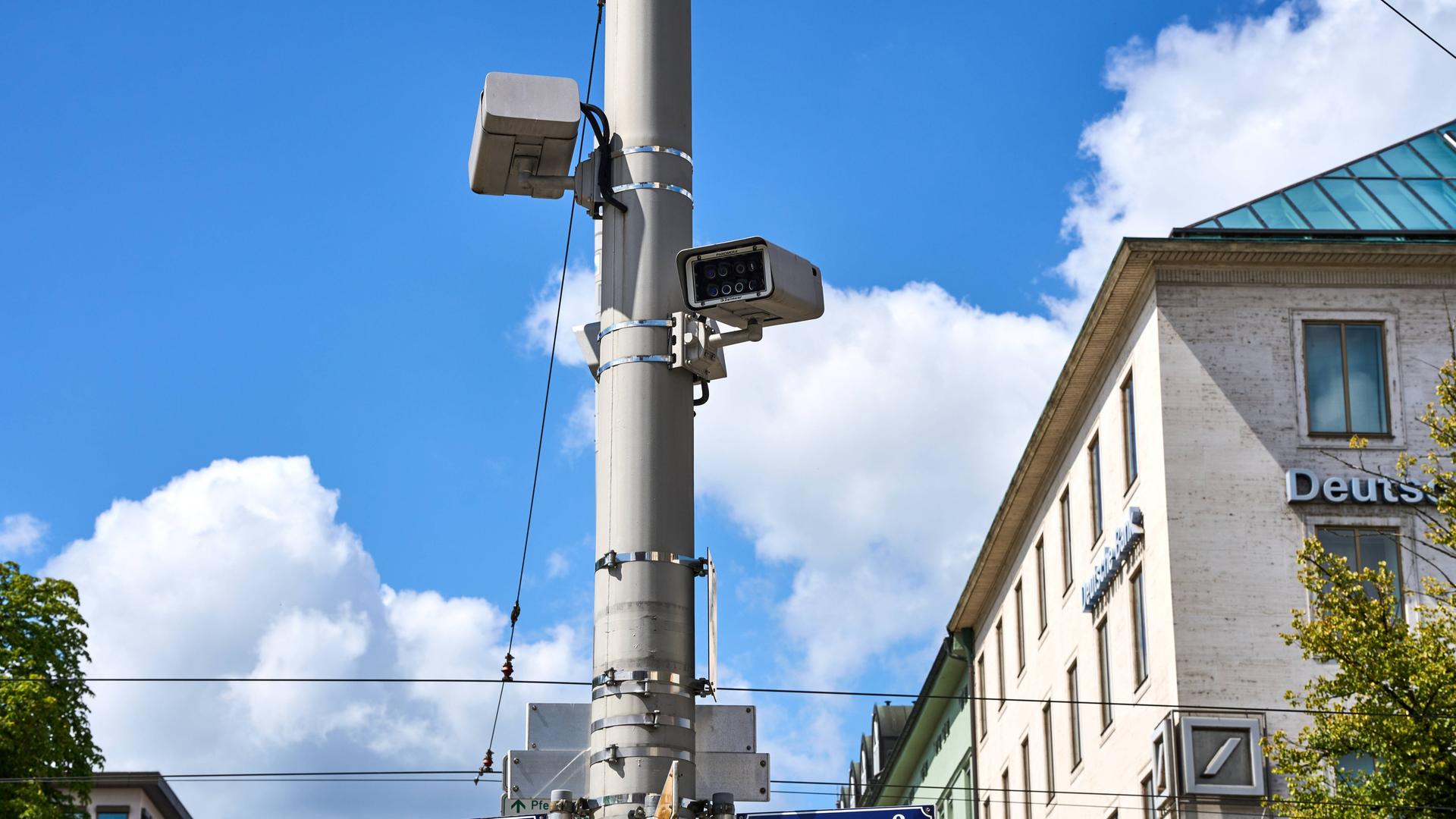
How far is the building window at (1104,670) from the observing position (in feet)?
149

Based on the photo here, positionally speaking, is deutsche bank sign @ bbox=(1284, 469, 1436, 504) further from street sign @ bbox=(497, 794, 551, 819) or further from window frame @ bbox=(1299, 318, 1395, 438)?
street sign @ bbox=(497, 794, 551, 819)

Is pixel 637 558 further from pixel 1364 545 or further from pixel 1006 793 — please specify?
pixel 1006 793

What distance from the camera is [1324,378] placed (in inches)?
1644

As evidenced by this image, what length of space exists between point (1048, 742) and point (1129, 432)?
502 inches

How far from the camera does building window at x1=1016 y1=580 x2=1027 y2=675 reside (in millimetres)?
57312

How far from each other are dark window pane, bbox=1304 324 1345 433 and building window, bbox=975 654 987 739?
24511mm

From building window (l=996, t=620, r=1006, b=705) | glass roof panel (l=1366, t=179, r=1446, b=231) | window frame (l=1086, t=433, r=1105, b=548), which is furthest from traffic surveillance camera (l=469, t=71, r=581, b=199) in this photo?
building window (l=996, t=620, r=1006, b=705)

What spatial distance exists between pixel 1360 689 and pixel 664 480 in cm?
1845

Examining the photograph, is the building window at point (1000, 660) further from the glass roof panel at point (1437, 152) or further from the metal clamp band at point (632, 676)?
the metal clamp band at point (632, 676)

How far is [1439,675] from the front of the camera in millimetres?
26062

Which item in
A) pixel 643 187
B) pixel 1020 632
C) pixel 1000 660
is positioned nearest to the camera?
pixel 643 187

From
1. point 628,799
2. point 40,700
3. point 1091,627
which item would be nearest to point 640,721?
point 628,799

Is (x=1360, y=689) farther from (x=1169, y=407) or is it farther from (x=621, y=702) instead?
(x=621, y=702)

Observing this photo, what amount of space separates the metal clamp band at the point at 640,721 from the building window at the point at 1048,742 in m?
44.1
